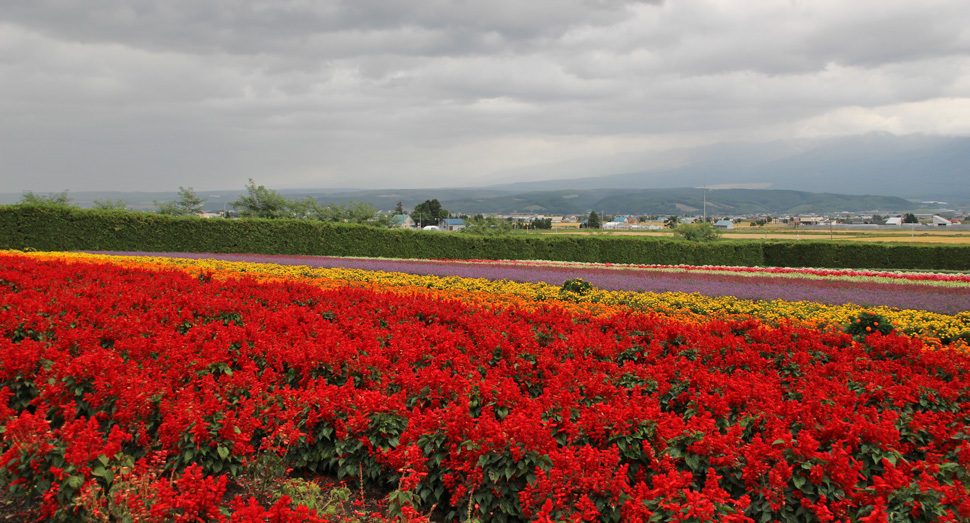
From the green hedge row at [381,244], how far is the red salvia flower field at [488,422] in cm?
2083

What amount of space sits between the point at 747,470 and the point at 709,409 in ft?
3.23

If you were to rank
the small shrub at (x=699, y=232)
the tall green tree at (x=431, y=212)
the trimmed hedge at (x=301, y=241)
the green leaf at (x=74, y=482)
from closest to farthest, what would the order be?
the green leaf at (x=74, y=482) < the trimmed hedge at (x=301, y=241) < the small shrub at (x=699, y=232) < the tall green tree at (x=431, y=212)

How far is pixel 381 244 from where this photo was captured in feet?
96.4

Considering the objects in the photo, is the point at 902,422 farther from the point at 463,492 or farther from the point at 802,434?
the point at 463,492

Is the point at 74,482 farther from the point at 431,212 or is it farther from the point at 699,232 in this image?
the point at 431,212

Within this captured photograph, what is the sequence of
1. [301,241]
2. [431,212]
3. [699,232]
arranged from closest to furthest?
[301,241]
[699,232]
[431,212]

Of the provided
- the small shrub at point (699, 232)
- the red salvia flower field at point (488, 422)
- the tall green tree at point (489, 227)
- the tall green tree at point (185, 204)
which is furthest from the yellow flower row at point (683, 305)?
the tall green tree at point (185, 204)

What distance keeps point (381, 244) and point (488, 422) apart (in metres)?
26.7

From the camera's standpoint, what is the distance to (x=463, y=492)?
126 inches

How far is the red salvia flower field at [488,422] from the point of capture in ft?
9.63

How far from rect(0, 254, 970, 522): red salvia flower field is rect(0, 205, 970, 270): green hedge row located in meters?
20.8

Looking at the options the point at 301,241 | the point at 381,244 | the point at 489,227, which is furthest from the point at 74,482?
the point at 489,227

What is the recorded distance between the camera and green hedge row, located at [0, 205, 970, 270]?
74.3 feet

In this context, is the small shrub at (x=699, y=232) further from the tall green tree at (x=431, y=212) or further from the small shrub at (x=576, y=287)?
the tall green tree at (x=431, y=212)
